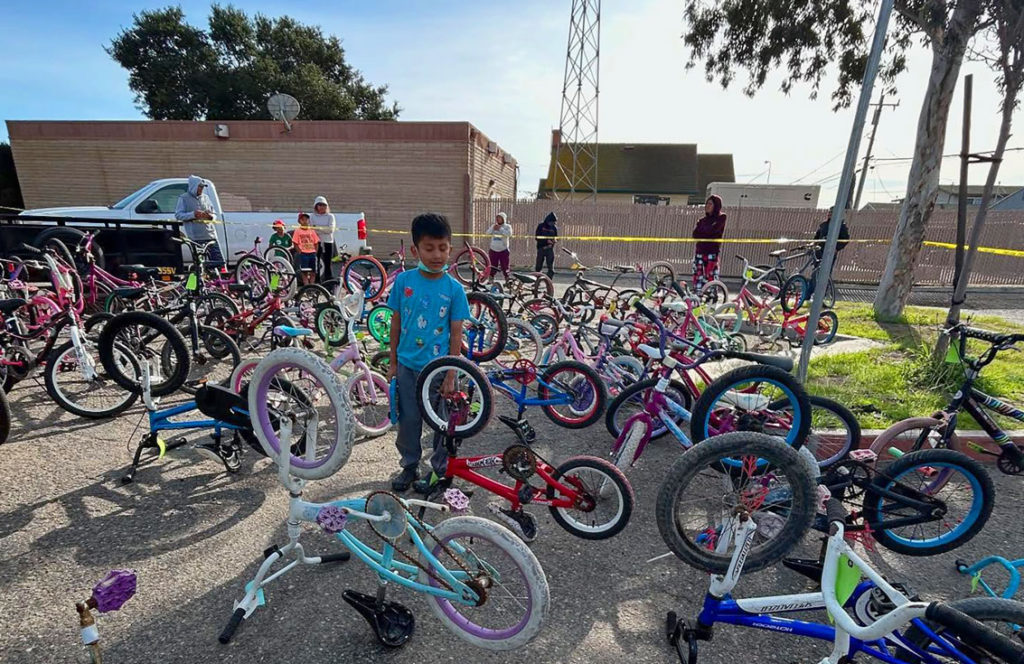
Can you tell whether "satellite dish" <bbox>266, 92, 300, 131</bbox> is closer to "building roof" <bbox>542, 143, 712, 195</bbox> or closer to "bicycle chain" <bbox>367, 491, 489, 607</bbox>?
"bicycle chain" <bbox>367, 491, 489, 607</bbox>

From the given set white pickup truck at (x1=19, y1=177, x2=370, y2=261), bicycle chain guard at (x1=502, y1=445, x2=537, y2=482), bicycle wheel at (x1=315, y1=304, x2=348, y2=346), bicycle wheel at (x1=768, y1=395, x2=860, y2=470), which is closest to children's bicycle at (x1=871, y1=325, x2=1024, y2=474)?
bicycle wheel at (x1=768, y1=395, x2=860, y2=470)

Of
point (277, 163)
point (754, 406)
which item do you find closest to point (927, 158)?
point (754, 406)

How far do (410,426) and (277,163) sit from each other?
15.9 m

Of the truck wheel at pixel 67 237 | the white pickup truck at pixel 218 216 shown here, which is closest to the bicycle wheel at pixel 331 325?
the truck wheel at pixel 67 237

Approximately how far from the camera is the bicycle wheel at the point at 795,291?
7.67m

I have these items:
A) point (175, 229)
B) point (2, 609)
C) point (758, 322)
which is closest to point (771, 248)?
point (758, 322)

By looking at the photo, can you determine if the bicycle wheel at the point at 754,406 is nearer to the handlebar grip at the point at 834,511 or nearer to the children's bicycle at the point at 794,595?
the children's bicycle at the point at 794,595

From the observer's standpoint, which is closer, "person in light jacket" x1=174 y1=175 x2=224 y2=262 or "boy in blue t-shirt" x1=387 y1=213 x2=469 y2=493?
"boy in blue t-shirt" x1=387 y1=213 x2=469 y2=493

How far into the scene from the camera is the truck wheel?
701 cm

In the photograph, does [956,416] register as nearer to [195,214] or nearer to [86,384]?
[86,384]

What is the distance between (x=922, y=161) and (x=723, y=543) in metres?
7.70

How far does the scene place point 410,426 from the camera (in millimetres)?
3098

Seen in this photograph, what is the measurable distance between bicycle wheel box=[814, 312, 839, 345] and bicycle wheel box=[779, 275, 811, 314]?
2.14 ft

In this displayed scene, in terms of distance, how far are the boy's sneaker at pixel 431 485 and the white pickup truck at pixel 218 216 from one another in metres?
8.98
